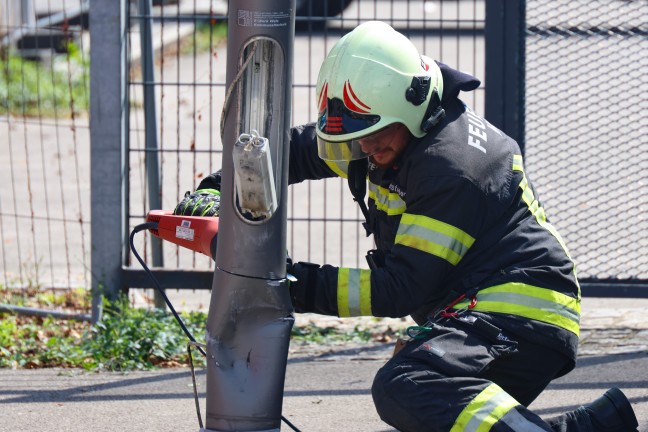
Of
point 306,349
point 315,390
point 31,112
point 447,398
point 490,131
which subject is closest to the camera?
point 447,398

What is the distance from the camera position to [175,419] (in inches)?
176

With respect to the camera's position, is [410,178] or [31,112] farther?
[31,112]

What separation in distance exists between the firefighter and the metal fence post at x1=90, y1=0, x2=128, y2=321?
208 cm

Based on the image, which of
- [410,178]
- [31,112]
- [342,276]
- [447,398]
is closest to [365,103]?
[410,178]

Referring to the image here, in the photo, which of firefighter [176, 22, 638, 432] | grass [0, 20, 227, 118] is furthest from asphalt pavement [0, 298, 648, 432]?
grass [0, 20, 227, 118]

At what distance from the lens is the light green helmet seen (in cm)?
331

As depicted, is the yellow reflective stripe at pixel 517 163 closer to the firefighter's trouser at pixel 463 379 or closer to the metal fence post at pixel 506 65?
the firefighter's trouser at pixel 463 379

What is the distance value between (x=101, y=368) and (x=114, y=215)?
0.84 metres

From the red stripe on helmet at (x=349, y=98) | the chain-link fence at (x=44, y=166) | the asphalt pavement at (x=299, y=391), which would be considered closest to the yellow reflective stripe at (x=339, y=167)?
the red stripe on helmet at (x=349, y=98)

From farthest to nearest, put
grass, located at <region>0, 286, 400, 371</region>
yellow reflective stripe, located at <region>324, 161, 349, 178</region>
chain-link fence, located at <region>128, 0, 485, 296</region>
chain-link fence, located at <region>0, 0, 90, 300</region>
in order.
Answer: chain-link fence, located at <region>0, 0, 90, 300</region> < chain-link fence, located at <region>128, 0, 485, 296</region> < grass, located at <region>0, 286, 400, 371</region> < yellow reflective stripe, located at <region>324, 161, 349, 178</region>

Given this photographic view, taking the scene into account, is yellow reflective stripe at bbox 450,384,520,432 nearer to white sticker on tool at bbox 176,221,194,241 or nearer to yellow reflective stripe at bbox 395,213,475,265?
yellow reflective stripe at bbox 395,213,475,265

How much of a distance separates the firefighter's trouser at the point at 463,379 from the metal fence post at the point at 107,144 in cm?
255

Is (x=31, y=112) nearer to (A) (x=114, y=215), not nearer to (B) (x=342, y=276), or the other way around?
(A) (x=114, y=215)

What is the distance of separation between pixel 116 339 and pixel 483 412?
257 centimetres
